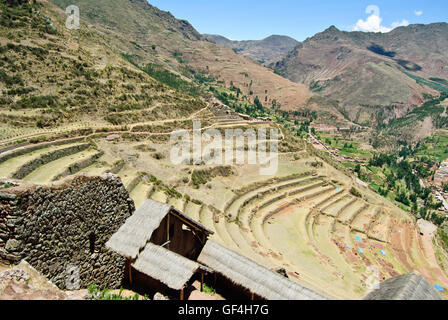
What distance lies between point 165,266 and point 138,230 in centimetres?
157

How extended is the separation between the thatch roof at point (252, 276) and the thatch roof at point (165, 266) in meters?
1.70

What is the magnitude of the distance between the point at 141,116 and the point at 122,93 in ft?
19.9

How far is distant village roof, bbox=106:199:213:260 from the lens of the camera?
8.46m

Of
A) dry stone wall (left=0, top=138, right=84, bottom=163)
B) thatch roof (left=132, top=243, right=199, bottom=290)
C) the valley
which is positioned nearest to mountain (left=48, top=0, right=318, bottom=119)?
the valley

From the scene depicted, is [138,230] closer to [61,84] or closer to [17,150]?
[17,150]

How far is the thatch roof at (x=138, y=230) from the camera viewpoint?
846 centimetres

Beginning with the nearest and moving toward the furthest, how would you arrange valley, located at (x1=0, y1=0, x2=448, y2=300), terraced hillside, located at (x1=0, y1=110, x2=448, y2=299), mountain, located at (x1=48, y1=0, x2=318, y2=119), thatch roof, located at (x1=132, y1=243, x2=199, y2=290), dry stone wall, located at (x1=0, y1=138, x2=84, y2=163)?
thatch roof, located at (x1=132, y1=243, x2=199, y2=290) → dry stone wall, located at (x1=0, y1=138, x2=84, y2=163) → terraced hillside, located at (x1=0, y1=110, x2=448, y2=299) → valley, located at (x1=0, y1=0, x2=448, y2=300) → mountain, located at (x1=48, y1=0, x2=318, y2=119)

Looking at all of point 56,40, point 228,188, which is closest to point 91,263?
point 228,188

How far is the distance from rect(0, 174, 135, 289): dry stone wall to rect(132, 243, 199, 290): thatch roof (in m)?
2.02

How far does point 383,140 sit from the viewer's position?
403ft

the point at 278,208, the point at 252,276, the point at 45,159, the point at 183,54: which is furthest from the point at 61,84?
the point at 183,54

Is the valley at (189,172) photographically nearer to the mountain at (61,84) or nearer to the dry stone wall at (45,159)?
the dry stone wall at (45,159)

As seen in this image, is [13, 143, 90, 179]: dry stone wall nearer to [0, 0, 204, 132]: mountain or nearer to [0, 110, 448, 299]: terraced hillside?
[0, 110, 448, 299]: terraced hillside

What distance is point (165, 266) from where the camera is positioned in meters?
8.18
